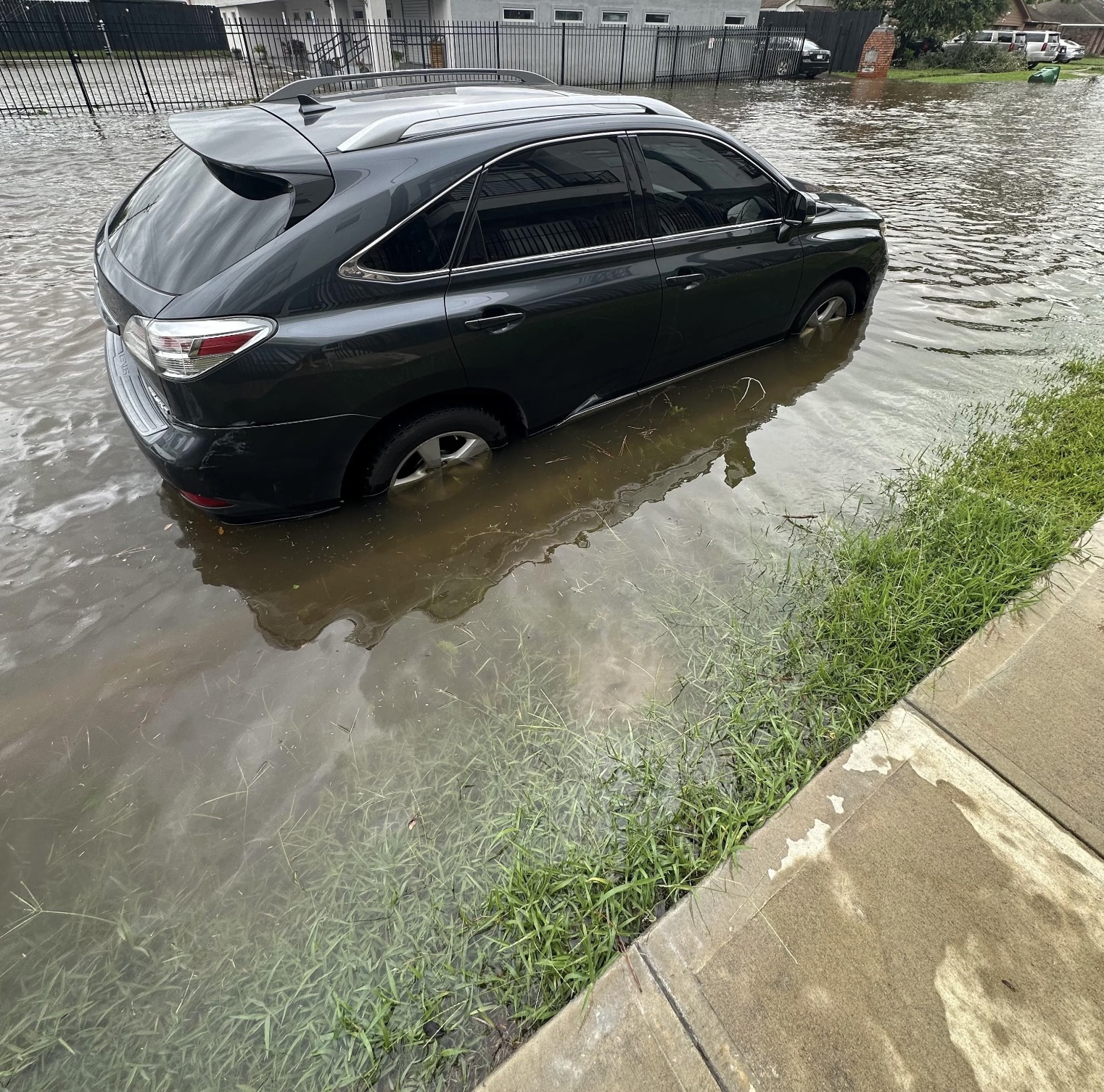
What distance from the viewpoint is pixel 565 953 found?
71.2 inches

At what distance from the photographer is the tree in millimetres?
27312

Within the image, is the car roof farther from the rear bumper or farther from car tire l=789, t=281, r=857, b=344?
car tire l=789, t=281, r=857, b=344

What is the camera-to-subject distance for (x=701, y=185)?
12.3 ft

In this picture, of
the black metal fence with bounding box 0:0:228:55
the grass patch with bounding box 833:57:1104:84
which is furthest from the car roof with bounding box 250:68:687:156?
the grass patch with bounding box 833:57:1104:84

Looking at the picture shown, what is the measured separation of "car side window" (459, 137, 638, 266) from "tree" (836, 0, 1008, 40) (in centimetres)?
3505

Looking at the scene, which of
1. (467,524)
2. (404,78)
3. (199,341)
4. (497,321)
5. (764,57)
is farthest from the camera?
(764,57)

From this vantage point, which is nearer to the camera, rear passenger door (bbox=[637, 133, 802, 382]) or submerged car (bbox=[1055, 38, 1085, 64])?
rear passenger door (bbox=[637, 133, 802, 382])

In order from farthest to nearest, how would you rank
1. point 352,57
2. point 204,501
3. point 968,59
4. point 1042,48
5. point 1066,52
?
point 1066,52
point 1042,48
point 968,59
point 352,57
point 204,501

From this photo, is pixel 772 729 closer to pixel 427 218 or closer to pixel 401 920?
pixel 401 920

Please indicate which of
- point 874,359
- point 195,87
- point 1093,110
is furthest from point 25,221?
point 1093,110

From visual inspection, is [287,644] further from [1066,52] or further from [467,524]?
[1066,52]

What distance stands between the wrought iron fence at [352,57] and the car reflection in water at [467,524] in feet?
53.6

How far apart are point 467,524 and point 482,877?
184 centimetres

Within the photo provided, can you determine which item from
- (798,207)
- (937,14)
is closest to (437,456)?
(798,207)
